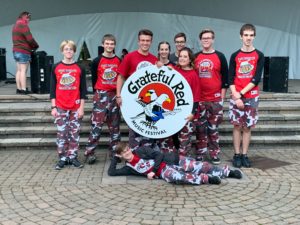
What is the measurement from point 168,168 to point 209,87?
128cm

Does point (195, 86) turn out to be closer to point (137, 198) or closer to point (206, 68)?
point (206, 68)

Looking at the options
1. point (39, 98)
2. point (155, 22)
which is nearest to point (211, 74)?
point (39, 98)

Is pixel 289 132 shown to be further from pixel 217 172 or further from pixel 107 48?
pixel 107 48

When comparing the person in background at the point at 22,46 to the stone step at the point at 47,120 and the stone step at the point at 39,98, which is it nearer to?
the stone step at the point at 39,98

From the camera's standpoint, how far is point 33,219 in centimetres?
391

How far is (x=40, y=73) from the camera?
8.52m

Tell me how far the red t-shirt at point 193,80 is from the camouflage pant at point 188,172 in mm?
825

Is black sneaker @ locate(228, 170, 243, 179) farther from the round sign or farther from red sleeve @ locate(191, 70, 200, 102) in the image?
red sleeve @ locate(191, 70, 200, 102)

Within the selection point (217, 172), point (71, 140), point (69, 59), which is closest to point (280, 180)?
point (217, 172)

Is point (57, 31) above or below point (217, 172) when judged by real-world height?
above

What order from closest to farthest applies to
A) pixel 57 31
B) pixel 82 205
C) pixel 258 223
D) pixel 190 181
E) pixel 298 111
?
pixel 258 223 < pixel 82 205 < pixel 190 181 < pixel 298 111 < pixel 57 31

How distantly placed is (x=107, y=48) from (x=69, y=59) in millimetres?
534

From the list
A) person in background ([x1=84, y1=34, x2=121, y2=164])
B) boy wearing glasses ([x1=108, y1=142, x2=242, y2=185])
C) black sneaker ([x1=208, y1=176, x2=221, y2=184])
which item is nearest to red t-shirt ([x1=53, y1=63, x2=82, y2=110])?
person in background ([x1=84, y1=34, x2=121, y2=164])

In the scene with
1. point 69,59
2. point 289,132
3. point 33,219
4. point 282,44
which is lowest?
point 33,219
